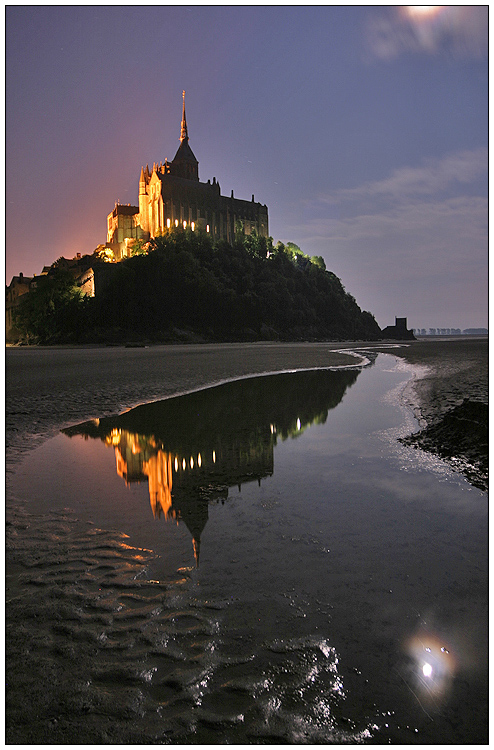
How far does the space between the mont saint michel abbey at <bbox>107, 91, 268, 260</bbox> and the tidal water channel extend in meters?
99.3

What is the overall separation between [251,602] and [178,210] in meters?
109

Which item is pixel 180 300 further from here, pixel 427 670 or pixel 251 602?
pixel 427 670

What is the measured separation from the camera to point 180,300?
73812mm

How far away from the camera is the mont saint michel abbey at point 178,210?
102 meters

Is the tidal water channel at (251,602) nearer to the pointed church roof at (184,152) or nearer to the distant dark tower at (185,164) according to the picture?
the distant dark tower at (185,164)

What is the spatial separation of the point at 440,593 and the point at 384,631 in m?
0.60

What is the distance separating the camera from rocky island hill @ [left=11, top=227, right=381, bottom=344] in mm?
66188

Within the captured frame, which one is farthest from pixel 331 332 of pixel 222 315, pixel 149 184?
pixel 149 184

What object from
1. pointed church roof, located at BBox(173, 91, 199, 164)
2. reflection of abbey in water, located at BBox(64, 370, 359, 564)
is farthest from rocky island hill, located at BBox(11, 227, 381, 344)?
reflection of abbey in water, located at BBox(64, 370, 359, 564)

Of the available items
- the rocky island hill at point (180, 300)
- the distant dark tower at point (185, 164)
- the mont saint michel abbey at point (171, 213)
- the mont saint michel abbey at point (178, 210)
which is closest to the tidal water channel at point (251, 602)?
the rocky island hill at point (180, 300)

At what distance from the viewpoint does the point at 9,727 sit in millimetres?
1815

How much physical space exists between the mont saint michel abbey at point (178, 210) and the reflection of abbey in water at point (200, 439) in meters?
94.2

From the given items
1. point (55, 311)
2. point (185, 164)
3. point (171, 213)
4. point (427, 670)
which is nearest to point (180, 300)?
point (55, 311)

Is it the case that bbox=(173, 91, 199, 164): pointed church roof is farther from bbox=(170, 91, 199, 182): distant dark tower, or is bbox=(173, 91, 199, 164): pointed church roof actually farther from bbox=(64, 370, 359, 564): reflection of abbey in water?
bbox=(64, 370, 359, 564): reflection of abbey in water
